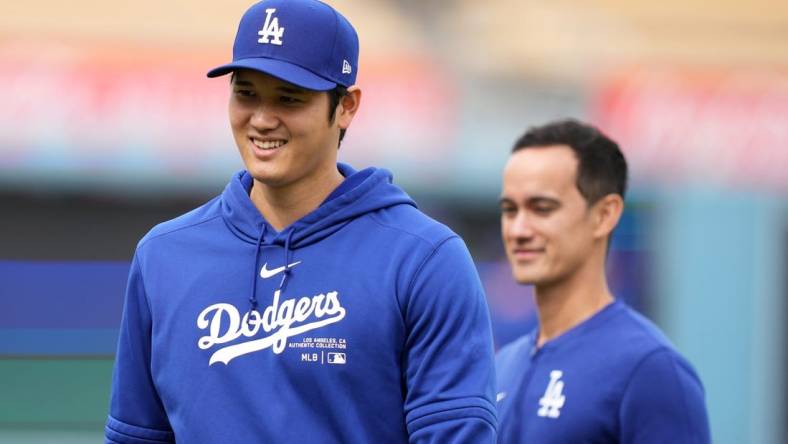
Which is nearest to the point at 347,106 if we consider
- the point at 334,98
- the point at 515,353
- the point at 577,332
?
the point at 334,98

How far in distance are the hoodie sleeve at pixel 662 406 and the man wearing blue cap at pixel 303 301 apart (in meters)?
1.04

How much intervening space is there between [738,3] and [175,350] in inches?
556

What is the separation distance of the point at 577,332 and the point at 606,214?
421 millimetres

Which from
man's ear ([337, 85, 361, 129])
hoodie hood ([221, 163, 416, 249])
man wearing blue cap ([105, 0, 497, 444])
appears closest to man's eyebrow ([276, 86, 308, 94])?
A: man wearing blue cap ([105, 0, 497, 444])

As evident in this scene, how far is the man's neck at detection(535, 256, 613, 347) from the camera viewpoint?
4262mm

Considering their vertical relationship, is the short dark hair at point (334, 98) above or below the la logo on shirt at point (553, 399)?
above

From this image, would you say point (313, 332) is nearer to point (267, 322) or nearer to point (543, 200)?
point (267, 322)

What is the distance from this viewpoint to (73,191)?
449 inches

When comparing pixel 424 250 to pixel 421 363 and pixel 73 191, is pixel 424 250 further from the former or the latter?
pixel 73 191

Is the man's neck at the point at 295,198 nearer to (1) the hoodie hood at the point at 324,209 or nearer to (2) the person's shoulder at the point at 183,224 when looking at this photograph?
(1) the hoodie hood at the point at 324,209

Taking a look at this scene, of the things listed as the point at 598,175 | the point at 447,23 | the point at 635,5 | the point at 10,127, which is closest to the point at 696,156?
the point at 447,23

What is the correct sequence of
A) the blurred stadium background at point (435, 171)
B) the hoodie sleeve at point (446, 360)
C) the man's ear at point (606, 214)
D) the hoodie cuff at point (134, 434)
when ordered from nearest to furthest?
the hoodie sleeve at point (446, 360) → the hoodie cuff at point (134, 434) → the man's ear at point (606, 214) → the blurred stadium background at point (435, 171)

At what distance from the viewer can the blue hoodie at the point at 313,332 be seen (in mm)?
2770

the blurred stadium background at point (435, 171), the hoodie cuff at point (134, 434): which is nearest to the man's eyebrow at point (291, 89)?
the hoodie cuff at point (134, 434)
